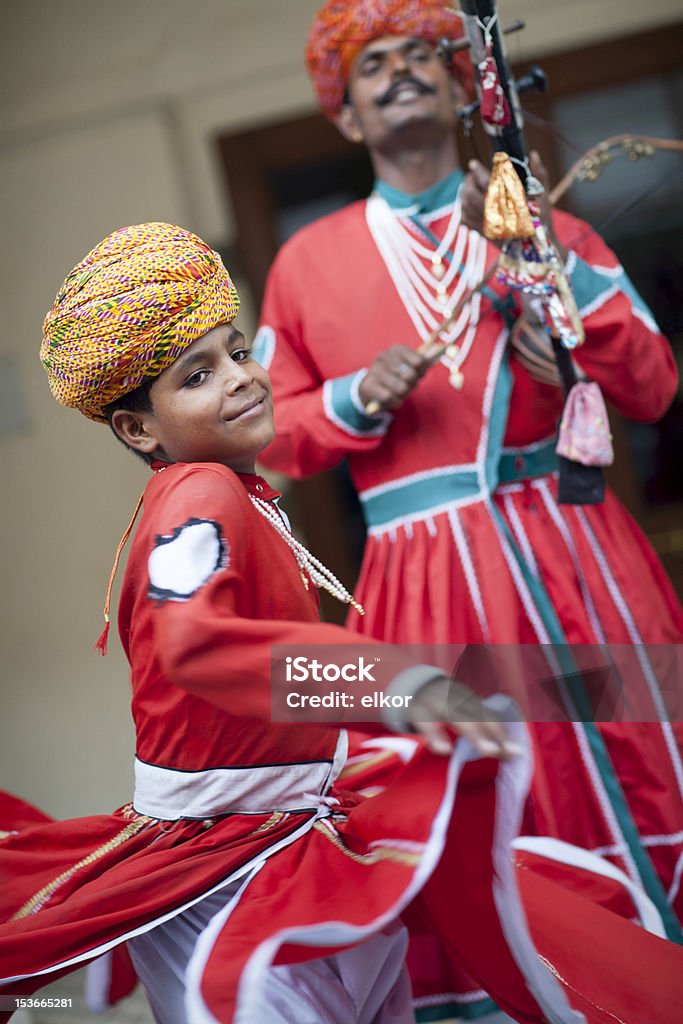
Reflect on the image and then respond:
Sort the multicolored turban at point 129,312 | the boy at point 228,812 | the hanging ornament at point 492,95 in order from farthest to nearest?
the hanging ornament at point 492,95, the multicolored turban at point 129,312, the boy at point 228,812

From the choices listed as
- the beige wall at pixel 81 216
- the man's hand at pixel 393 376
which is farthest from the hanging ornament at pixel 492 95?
the beige wall at pixel 81 216

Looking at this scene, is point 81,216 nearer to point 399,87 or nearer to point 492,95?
point 399,87

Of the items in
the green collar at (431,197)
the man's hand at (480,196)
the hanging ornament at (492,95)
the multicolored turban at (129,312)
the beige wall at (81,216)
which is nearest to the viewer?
the multicolored turban at (129,312)

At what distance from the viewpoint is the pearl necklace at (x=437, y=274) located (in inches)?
92.5

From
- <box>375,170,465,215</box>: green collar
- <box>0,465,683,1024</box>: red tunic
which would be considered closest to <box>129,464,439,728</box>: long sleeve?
<box>0,465,683,1024</box>: red tunic

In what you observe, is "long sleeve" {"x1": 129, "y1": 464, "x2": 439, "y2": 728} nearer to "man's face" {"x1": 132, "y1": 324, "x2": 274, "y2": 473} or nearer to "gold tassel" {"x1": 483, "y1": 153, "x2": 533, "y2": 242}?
"man's face" {"x1": 132, "y1": 324, "x2": 274, "y2": 473}

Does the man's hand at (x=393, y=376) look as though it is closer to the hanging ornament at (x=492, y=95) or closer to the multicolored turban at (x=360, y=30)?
the hanging ornament at (x=492, y=95)

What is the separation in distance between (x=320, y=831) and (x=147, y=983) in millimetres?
323

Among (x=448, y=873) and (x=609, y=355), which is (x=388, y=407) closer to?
(x=609, y=355)

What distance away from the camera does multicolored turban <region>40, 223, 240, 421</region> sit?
58.3 inches

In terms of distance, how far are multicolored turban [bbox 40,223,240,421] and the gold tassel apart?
2.14ft

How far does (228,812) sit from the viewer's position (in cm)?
152

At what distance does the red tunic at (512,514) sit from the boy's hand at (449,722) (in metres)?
0.98

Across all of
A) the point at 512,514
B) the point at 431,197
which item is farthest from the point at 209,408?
the point at 431,197
